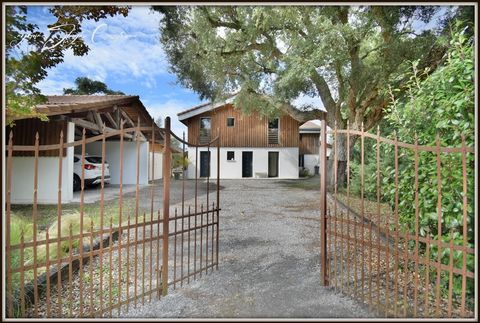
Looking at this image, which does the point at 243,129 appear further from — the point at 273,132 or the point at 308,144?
the point at 308,144

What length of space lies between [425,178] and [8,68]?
3267 millimetres

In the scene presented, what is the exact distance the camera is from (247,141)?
679 inches

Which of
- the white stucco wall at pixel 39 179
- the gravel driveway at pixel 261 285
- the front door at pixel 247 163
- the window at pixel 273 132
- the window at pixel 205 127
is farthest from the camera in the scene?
the window at pixel 273 132

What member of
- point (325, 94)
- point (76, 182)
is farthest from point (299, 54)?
point (76, 182)

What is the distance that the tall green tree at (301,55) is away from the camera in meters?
4.30

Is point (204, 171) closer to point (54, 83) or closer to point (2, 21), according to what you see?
point (54, 83)

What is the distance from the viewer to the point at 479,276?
177 centimetres

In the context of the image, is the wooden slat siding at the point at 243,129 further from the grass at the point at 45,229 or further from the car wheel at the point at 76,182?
the grass at the point at 45,229

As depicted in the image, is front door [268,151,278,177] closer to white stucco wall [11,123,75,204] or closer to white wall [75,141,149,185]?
white wall [75,141,149,185]

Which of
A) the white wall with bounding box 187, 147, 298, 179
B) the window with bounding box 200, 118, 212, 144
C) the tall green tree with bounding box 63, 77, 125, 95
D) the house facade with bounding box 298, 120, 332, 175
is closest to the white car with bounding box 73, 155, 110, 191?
the tall green tree with bounding box 63, 77, 125, 95

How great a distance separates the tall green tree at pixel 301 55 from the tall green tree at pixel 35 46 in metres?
0.79

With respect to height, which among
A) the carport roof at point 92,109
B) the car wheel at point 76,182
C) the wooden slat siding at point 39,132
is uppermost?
the carport roof at point 92,109

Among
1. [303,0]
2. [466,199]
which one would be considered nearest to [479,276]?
[466,199]

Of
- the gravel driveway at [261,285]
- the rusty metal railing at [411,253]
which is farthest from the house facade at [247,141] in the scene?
the rusty metal railing at [411,253]
